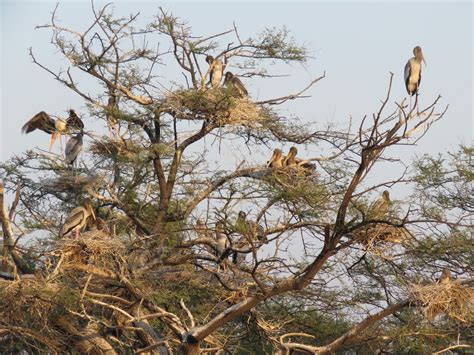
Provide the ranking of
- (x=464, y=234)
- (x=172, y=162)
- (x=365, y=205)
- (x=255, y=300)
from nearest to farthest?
(x=255, y=300)
(x=365, y=205)
(x=464, y=234)
(x=172, y=162)

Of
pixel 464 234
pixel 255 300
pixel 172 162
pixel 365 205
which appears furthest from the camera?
pixel 172 162

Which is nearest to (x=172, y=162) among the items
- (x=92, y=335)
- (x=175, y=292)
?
(x=175, y=292)

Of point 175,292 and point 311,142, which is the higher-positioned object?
point 311,142

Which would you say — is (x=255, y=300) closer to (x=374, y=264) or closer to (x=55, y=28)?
(x=374, y=264)

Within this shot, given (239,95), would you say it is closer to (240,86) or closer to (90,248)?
(240,86)

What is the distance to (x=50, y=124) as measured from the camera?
1211 cm

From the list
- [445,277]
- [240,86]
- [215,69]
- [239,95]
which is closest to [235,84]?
[240,86]

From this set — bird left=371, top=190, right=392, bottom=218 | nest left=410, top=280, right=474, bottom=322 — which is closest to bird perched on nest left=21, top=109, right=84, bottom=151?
bird left=371, top=190, right=392, bottom=218

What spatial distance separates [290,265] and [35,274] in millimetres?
2447

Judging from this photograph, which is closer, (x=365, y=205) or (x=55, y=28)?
(x=365, y=205)

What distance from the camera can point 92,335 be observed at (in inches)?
393

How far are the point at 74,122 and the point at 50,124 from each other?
1.10 feet

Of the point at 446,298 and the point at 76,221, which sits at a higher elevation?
the point at 76,221

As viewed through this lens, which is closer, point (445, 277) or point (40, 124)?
point (445, 277)
